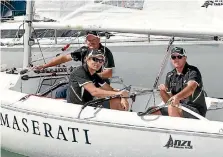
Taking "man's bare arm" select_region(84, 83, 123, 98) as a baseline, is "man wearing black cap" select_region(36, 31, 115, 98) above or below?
above

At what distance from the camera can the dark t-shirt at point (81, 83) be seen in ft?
17.9

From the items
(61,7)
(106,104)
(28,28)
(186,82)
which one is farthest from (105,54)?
(186,82)

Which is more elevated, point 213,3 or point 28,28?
point 213,3

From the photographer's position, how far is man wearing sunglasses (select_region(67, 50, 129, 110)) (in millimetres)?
5340

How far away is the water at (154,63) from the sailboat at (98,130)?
3649mm

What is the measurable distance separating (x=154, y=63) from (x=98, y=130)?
Result: 476 centimetres

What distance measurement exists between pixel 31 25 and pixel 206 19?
218 cm

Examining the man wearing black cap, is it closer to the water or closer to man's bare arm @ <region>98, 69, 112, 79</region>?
man's bare arm @ <region>98, 69, 112, 79</region>

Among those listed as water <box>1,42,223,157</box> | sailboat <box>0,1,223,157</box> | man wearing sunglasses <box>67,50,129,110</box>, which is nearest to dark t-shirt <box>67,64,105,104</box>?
man wearing sunglasses <box>67,50,129,110</box>

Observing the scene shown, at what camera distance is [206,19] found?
19.2 feet

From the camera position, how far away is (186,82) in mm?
5410

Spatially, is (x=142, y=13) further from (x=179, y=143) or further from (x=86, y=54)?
(x=179, y=143)

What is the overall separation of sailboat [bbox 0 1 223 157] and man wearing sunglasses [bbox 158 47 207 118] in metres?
0.18

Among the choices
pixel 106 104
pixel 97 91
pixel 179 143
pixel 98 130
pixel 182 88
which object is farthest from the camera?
pixel 106 104
